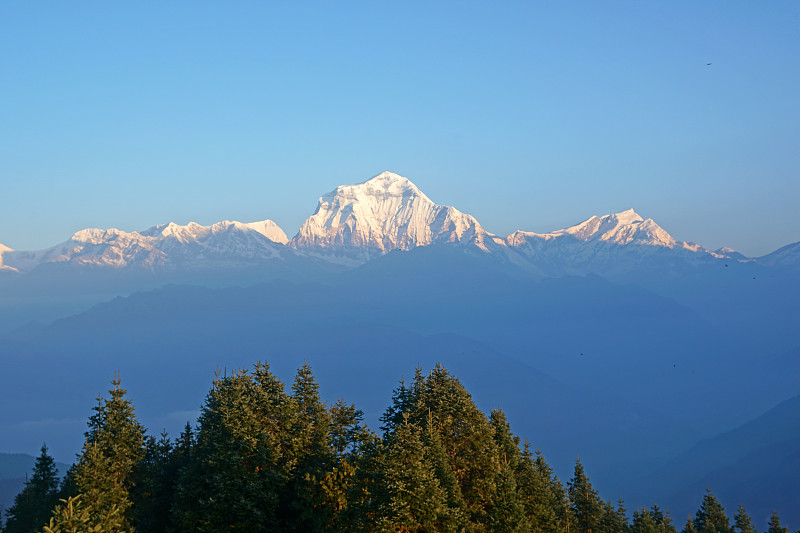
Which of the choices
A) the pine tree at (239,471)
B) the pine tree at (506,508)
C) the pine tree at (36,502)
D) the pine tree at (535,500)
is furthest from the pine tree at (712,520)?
the pine tree at (36,502)

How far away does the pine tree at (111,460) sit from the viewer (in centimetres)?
5788

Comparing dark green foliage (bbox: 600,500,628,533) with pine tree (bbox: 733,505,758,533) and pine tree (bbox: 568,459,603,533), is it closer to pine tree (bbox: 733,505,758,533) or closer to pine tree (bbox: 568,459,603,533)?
pine tree (bbox: 568,459,603,533)

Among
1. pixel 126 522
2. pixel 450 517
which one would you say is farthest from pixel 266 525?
pixel 450 517

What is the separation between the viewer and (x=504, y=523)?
203ft

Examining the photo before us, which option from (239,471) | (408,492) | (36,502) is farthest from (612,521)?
(36,502)

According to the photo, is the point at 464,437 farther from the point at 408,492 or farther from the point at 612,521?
the point at 612,521

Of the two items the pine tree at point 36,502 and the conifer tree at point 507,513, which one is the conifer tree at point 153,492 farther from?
the conifer tree at point 507,513

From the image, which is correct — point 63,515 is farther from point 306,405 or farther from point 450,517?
point 306,405

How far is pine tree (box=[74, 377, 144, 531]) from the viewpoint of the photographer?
5788cm

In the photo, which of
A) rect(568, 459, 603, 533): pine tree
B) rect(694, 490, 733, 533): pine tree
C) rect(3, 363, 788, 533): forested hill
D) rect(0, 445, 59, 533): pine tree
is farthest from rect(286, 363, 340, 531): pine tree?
rect(694, 490, 733, 533): pine tree

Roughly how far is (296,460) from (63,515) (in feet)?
81.8

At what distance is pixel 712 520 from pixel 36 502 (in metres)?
104

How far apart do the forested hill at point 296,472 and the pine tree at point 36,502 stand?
8.5 inches

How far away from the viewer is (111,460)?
64.1 metres
